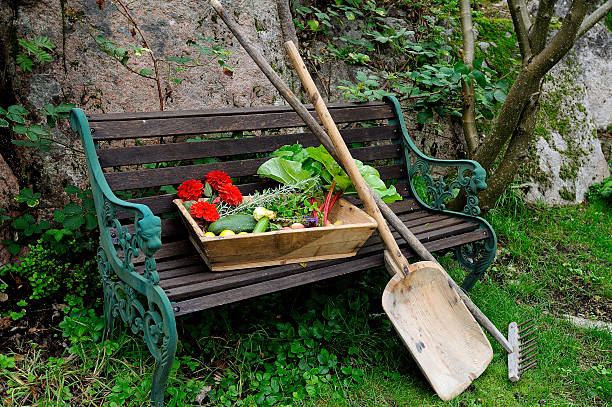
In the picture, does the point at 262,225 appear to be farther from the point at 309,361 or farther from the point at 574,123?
the point at 574,123

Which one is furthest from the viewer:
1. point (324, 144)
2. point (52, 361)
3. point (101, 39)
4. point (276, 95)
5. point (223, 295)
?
point (276, 95)

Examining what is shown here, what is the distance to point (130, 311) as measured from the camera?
2451 millimetres

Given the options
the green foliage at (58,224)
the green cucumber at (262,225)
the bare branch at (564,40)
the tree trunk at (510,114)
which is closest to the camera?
the green cucumber at (262,225)

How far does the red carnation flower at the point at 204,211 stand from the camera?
2600 millimetres

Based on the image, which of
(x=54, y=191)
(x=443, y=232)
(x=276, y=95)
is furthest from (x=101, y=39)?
(x=443, y=232)

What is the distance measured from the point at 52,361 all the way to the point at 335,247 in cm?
157

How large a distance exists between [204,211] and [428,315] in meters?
1.31

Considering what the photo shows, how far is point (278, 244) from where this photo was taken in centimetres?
251

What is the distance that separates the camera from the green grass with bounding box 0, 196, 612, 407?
2.62 meters

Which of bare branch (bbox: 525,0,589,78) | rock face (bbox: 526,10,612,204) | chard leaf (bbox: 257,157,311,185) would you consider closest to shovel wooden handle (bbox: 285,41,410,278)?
chard leaf (bbox: 257,157,311,185)

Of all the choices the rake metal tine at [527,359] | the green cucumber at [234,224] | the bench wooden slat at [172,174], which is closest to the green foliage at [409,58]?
the bench wooden slat at [172,174]

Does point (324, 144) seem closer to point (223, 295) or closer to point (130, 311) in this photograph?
point (223, 295)

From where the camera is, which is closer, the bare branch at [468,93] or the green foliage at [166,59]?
the green foliage at [166,59]

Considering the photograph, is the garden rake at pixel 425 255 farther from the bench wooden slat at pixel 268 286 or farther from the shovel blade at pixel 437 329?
the bench wooden slat at pixel 268 286
